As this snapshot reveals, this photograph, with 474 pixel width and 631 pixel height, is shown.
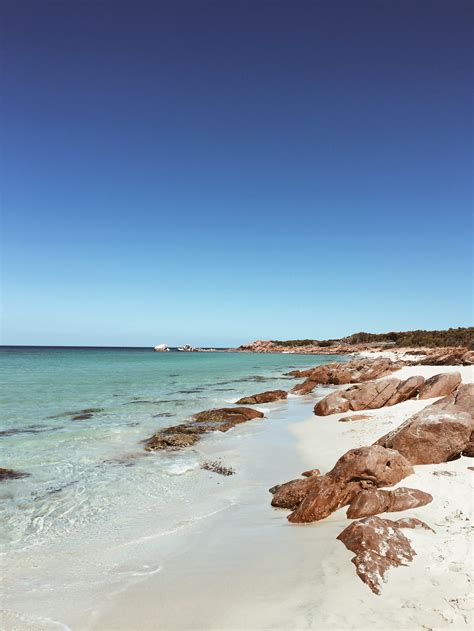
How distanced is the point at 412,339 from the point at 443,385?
99.8 metres

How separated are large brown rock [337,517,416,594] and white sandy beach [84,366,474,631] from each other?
116mm

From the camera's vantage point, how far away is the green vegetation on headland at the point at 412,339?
88.8 m

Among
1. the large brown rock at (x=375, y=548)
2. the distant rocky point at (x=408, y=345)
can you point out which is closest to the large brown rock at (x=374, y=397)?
the large brown rock at (x=375, y=548)

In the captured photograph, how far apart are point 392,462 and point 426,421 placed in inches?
94.6

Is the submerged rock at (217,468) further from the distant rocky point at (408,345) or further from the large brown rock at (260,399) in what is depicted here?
the distant rocky point at (408,345)

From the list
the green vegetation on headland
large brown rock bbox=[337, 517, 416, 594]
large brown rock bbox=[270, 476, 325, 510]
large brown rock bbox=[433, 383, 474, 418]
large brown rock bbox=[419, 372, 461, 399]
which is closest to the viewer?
large brown rock bbox=[337, 517, 416, 594]

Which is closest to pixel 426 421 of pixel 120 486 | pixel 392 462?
pixel 392 462

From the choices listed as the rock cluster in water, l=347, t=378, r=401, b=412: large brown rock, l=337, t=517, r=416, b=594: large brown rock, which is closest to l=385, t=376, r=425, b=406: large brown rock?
l=347, t=378, r=401, b=412: large brown rock

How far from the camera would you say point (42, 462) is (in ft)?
43.4

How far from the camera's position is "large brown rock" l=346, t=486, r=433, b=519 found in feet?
24.5

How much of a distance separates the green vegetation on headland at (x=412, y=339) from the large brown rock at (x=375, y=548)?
7068 cm

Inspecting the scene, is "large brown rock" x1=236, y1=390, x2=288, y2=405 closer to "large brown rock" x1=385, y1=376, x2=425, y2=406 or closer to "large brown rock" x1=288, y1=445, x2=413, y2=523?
"large brown rock" x1=385, y1=376, x2=425, y2=406

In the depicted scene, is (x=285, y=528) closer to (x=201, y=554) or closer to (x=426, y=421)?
(x=201, y=554)

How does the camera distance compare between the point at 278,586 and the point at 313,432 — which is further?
the point at 313,432
